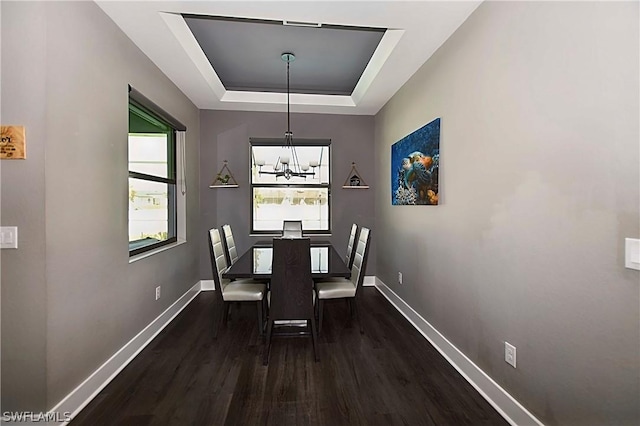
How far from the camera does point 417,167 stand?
10.3 feet

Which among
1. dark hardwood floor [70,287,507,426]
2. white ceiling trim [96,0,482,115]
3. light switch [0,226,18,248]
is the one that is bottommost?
dark hardwood floor [70,287,507,426]

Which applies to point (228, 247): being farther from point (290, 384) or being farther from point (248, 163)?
point (290, 384)

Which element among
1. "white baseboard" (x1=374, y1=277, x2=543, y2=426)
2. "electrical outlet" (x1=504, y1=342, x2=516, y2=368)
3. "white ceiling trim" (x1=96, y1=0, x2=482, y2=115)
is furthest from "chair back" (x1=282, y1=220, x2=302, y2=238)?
"electrical outlet" (x1=504, y1=342, x2=516, y2=368)

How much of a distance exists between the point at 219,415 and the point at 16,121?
2064mm

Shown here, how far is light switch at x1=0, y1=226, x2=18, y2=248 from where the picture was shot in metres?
1.67

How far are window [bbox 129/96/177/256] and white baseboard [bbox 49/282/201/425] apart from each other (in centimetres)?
76

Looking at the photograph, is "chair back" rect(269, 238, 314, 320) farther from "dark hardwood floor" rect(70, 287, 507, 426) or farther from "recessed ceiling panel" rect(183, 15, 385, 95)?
"recessed ceiling panel" rect(183, 15, 385, 95)

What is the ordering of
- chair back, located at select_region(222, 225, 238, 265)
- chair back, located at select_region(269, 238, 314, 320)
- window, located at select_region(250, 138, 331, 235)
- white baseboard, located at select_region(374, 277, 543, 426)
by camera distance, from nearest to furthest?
white baseboard, located at select_region(374, 277, 543, 426) < chair back, located at select_region(269, 238, 314, 320) < chair back, located at select_region(222, 225, 238, 265) < window, located at select_region(250, 138, 331, 235)

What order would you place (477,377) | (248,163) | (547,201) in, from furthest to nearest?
(248,163) → (477,377) → (547,201)

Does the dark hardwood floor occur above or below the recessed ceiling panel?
below

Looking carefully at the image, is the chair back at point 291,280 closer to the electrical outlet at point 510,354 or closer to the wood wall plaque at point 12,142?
the electrical outlet at point 510,354

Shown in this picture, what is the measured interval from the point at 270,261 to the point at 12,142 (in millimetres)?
2113

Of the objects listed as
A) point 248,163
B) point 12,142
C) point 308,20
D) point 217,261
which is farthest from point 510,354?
point 248,163

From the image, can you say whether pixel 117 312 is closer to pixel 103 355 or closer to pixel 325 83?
pixel 103 355
